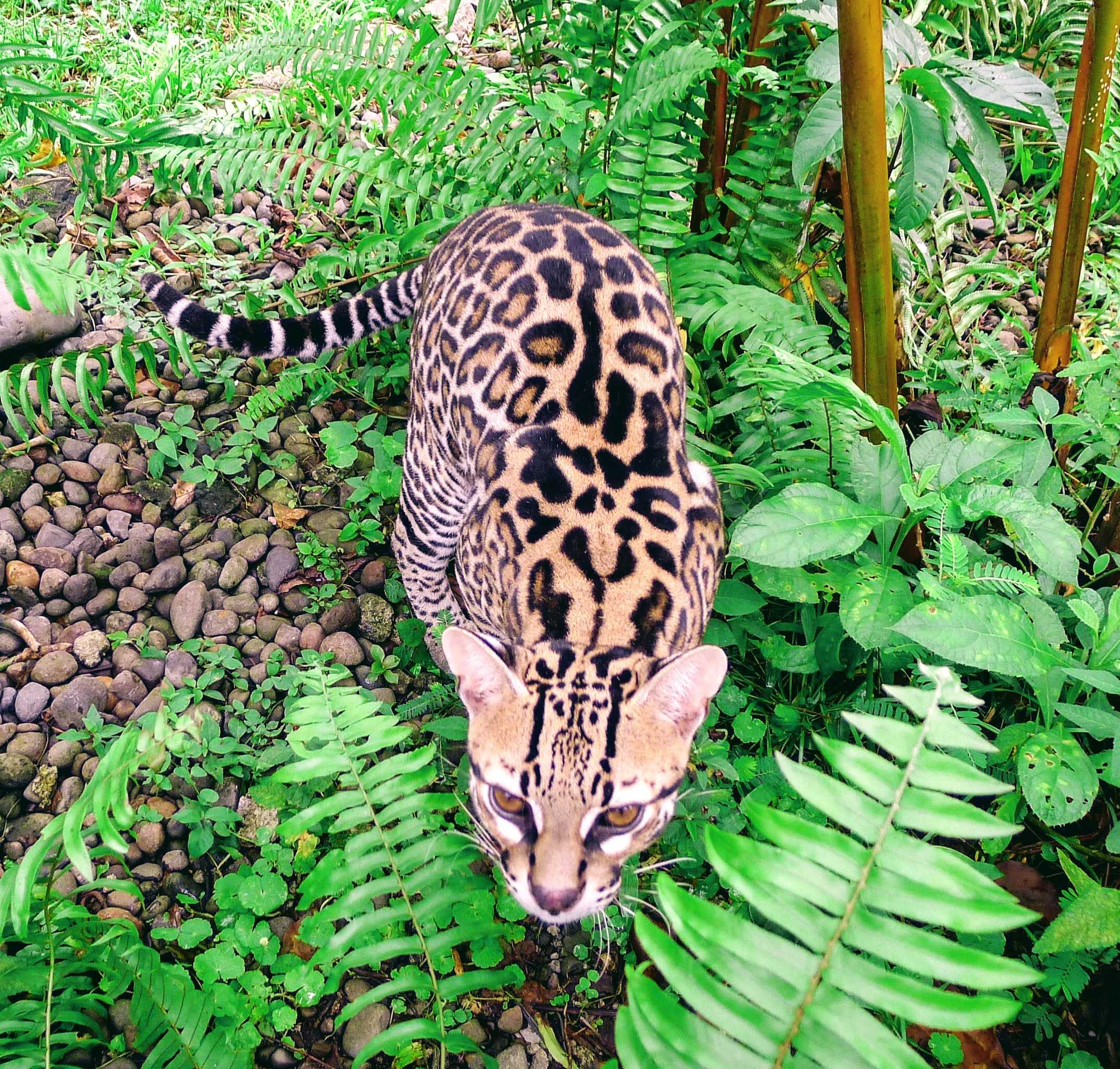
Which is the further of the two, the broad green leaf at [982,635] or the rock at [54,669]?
the rock at [54,669]

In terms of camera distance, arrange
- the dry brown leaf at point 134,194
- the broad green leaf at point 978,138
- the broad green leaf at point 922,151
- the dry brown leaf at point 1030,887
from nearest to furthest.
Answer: the dry brown leaf at point 1030,887, the broad green leaf at point 922,151, the broad green leaf at point 978,138, the dry brown leaf at point 134,194

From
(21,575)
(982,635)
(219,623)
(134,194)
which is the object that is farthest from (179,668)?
(982,635)

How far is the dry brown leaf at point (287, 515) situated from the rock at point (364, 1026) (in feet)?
5.94

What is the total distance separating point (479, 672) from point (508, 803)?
1.06 feet

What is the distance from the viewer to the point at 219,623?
130 inches

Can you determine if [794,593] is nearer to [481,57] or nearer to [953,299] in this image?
[953,299]

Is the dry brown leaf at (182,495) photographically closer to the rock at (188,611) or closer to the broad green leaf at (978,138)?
the rock at (188,611)

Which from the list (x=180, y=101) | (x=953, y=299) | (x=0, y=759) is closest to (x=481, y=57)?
(x=180, y=101)

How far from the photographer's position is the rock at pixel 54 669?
306 centimetres

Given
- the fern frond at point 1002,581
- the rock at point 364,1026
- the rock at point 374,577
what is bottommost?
the rock at point 364,1026

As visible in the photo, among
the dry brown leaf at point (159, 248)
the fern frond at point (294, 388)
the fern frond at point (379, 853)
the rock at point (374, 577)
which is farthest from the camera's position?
the dry brown leaf at point (159, 248)

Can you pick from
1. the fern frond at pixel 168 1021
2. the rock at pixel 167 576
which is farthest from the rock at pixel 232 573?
the fern frond at pixel 168 1021

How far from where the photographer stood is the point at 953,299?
420 centimetres

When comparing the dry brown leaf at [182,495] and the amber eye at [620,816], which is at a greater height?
the amber eye at [620,816]
